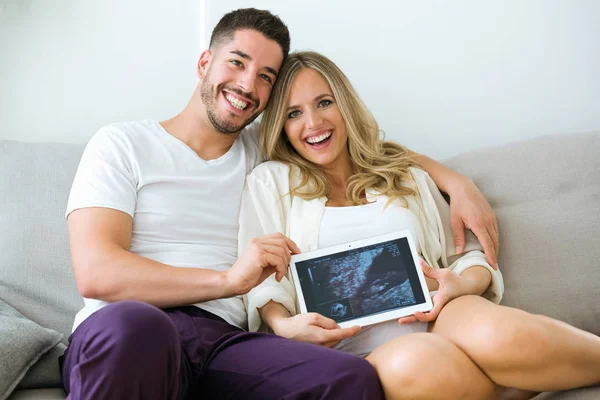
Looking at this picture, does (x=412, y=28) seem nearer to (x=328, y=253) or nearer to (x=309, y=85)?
(x=309, y=85)

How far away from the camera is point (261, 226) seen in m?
1.69

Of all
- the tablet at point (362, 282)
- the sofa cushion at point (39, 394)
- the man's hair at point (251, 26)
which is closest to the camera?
the sofa cushion at point (39, 394)

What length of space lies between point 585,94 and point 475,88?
1.30 ft

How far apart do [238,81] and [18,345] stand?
809mm

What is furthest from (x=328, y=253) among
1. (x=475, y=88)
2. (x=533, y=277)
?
(x=475, y=88)

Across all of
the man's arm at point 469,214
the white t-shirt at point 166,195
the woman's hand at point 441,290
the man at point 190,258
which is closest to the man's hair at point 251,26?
the man at point 190,258

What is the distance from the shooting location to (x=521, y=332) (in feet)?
4.07

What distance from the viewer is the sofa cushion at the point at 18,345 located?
131 cm

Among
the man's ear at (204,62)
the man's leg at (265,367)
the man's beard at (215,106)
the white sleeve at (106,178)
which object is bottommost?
the man's leg at (265,367)

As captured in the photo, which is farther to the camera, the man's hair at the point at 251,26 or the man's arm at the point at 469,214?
the man's hair at the point at 251,26

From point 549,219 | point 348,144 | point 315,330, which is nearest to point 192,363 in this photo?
point 315,330

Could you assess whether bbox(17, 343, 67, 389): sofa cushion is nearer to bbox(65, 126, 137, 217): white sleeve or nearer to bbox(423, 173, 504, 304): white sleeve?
bbox(65, 126, 137, 217): white sleeve

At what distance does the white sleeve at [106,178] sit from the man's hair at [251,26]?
387 mm

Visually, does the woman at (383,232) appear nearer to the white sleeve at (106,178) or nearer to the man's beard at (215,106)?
the man's beard at (215,106)
